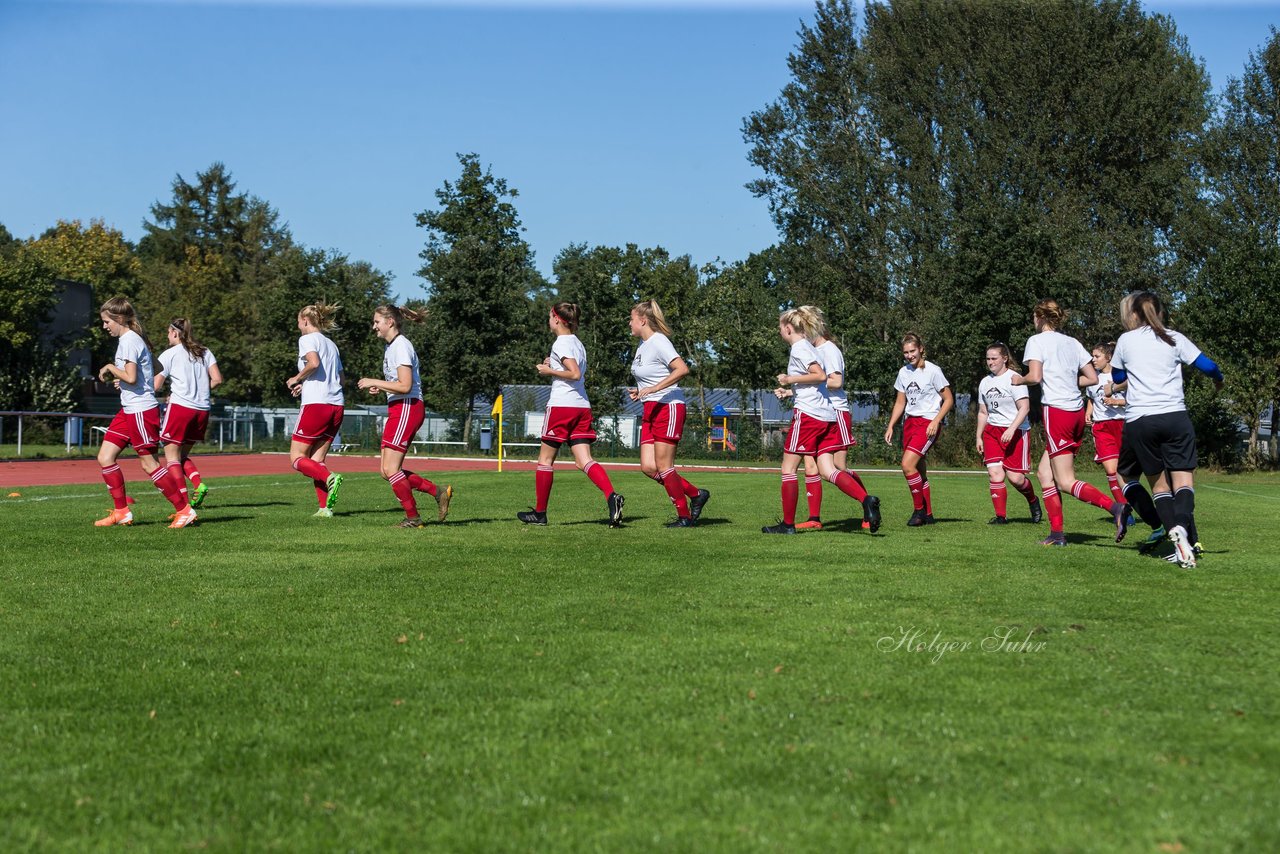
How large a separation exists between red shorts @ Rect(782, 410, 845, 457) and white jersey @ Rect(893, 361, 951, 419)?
7.23ft

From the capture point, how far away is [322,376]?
11766mm

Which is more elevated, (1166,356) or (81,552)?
(1166,356)

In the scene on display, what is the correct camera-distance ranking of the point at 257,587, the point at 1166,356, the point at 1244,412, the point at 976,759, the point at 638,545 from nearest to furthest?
the point at 976,759, the point at 257,587, the point at 1166,356, the point at 638,545, the point at 1244,412

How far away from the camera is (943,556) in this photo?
28.8 ft

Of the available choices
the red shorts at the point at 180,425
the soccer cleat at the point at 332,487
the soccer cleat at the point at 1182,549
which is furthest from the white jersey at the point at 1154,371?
the red shorts at the point at 180,425

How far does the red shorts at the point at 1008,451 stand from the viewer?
40.5 ft

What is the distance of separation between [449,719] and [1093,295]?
151ft

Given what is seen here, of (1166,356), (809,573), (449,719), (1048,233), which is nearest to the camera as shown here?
(449,719)

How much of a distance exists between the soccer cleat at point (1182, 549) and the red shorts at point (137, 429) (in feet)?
30.0

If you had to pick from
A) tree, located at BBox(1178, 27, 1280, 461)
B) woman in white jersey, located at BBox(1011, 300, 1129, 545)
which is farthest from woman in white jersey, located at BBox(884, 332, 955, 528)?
tree, located at BBox(1178, 27, 1280, 461)

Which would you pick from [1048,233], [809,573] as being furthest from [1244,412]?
[809,573]

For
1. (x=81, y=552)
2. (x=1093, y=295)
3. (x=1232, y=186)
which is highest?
(x=1232, y=186)

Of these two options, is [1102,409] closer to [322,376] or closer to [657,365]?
[657,365]

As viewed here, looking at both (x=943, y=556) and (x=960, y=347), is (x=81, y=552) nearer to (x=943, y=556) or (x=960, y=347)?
(x=943, y=556)
